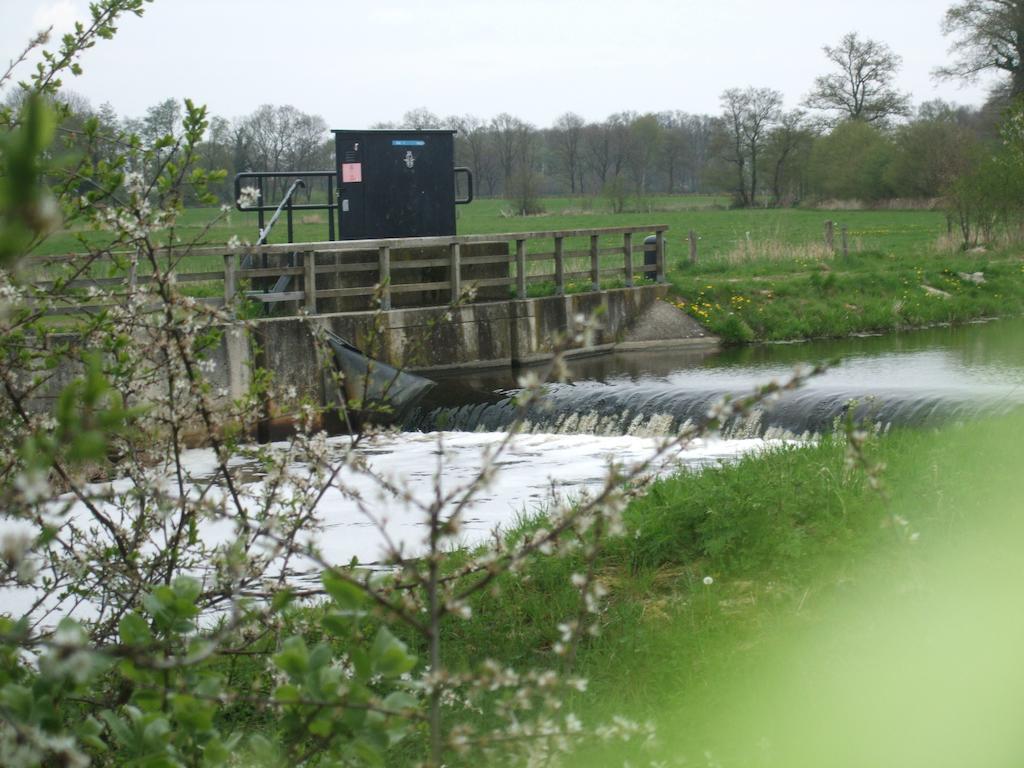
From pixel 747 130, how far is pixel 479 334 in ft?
204

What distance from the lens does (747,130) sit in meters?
76.9

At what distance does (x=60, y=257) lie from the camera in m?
3.90

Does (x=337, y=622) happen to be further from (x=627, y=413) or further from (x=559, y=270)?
(x=559, y=270)

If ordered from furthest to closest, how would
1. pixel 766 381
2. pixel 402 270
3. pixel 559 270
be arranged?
pixel 559 270 → pixel 402 270 → pixel 766 381

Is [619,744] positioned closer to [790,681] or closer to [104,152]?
[790,681]

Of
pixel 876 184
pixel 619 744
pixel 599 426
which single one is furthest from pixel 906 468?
pixel 876 184

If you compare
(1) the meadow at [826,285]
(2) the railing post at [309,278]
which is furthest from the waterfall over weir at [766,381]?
(2) the railing post at [309,278]

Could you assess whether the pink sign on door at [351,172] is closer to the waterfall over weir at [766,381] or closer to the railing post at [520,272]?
the railing post at [520,272]

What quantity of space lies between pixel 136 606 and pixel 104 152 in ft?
6.50

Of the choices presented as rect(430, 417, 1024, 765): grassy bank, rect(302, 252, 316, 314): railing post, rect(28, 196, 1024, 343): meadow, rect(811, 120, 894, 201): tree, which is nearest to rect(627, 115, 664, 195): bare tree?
rect(811, 120, 894, 201): tree

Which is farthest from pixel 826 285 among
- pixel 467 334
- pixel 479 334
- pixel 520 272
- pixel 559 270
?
pixel 467 334

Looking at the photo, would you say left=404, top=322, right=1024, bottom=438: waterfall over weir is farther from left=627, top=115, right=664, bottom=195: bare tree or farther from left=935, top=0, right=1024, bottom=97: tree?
left=627, top=115, right=664, bottom=195: bare tree

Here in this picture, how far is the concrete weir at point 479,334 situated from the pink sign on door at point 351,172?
2.55 meters

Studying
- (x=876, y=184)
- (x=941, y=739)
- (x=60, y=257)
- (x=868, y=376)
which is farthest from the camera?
(x=876, y=184)
